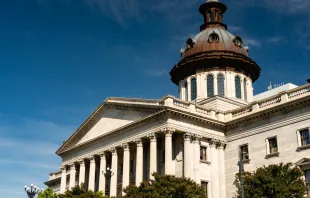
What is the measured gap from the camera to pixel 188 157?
124 feet

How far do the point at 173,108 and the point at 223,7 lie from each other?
79.5 ft

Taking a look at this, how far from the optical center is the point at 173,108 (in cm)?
3762

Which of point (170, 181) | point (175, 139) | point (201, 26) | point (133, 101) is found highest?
point (201, 26)

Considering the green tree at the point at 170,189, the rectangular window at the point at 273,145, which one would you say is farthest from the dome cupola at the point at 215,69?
the green tree at the point at 170,189

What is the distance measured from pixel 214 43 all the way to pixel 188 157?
1867 cm

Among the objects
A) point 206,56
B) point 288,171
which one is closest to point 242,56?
point 206,56

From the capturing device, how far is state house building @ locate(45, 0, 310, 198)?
37094mm

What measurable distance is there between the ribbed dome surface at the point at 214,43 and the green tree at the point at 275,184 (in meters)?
22.8

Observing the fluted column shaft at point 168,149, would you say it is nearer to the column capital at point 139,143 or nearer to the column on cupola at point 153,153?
the column on cupola at point 153,153

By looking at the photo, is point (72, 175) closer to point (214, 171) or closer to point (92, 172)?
point (92, 172)

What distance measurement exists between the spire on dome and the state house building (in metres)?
3.93

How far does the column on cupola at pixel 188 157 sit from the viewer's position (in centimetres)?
3703

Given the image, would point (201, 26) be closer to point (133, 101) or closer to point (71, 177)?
point (133, 101)

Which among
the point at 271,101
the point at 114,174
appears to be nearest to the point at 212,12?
the point at 271,101
